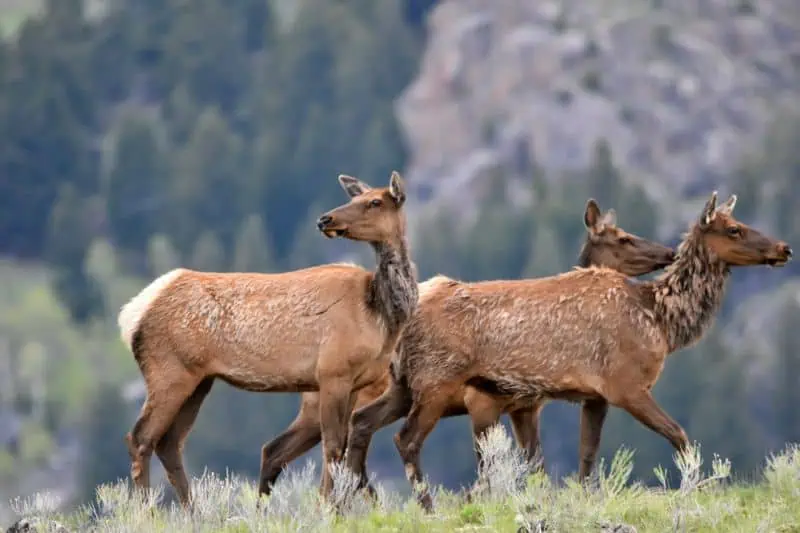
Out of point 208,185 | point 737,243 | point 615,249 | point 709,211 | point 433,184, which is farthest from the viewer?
point 208,185

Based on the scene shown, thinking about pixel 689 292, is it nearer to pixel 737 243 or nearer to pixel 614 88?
pixel 737 243

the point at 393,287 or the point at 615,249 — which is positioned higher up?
the point at 393,287

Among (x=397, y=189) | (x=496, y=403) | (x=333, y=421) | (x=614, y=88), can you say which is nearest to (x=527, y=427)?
(x=496, y=403)

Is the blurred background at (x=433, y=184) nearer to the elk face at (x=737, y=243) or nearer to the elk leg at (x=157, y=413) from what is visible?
the elk face at (x=737, y=243)

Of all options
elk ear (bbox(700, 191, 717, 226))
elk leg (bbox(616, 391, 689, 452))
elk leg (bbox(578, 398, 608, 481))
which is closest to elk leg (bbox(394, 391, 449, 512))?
elk leg (bbox(578, 398, 608, 481))

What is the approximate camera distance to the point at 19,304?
143 meters

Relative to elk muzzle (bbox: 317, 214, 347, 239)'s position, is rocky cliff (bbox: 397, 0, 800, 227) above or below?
below

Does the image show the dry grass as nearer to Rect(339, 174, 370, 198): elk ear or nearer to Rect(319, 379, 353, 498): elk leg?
Rect(319, 379, 353, 498): elk leg

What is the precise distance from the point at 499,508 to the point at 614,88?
5230 inches

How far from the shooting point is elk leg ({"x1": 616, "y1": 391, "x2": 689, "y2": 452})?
17.1m

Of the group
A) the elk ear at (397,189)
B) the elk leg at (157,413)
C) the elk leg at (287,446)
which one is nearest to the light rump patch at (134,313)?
the elk leg at (157,413)

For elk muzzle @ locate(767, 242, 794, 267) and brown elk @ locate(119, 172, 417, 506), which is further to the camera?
elk muzzle @ locate(767, 242, 794, 267)

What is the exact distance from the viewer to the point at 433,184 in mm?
159500

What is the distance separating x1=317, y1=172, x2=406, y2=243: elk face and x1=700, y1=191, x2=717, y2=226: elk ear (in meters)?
2.79
